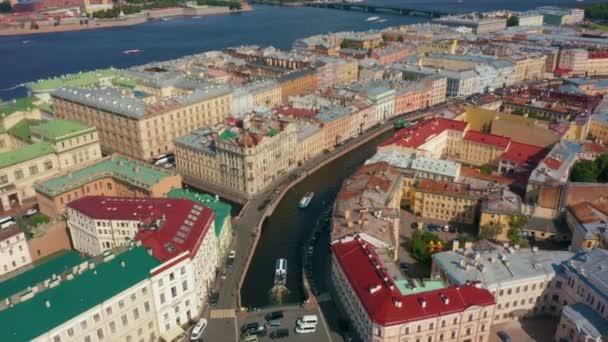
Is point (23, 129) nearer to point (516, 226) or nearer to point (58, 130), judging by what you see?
point (58, 130)

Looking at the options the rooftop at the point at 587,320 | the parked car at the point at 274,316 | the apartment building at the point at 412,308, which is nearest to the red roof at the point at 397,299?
the apartment building at the point at 412,308

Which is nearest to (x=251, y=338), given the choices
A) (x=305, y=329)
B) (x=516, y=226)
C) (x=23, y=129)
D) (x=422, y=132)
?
(x=305, y=329)

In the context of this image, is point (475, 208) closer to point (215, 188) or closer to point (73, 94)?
point (215, 188)

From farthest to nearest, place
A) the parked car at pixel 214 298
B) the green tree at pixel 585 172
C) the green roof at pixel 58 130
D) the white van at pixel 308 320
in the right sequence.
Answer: the green roof at pixel 58 130 → the green tree at pixel 585 172 → the parked car at pixel 214 298 → the white van at pixel 308 320

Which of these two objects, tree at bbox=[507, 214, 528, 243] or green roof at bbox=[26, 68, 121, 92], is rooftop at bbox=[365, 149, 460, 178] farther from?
green roof at bbox=[26, 68, 121, 92]

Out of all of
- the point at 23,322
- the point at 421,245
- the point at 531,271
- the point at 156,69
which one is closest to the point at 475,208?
the point at 421,245

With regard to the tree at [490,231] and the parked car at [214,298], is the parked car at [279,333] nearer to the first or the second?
the parked car at [214,298]
